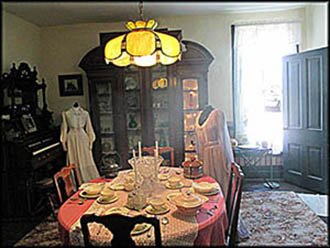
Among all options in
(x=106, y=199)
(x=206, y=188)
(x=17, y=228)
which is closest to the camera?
(x=106, y=199)

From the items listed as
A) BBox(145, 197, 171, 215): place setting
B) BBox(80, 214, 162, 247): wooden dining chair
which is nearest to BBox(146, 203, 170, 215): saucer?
BBox(145, 197, 171, 215): place setting

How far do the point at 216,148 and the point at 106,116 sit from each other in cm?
176

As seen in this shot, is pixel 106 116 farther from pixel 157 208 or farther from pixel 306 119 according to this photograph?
pixel 157 208

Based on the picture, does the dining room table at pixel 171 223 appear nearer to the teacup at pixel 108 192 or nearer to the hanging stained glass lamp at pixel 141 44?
the teacup at pixel 108 192

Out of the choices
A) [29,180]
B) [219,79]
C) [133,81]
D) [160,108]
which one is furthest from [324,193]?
[29,180]

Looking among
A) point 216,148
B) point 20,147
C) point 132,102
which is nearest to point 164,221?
point 216,148

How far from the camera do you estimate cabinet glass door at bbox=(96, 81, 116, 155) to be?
3961 millimetres

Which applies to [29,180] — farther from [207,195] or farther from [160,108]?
[207,195]

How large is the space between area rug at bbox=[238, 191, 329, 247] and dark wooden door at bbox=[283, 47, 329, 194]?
1.25 feet

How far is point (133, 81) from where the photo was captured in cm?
397

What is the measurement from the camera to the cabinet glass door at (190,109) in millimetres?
3885

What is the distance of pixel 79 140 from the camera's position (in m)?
3.82

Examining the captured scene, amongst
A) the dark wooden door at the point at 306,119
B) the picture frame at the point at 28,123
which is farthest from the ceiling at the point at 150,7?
the dark wooden door at the point at 306,119

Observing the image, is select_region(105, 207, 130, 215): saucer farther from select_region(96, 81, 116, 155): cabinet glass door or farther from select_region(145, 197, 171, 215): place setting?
select_region(96, 81, 116, 155): cabinet glass door
